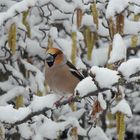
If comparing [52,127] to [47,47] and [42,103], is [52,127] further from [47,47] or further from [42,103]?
[42,103]

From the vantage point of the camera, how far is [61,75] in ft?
11.9

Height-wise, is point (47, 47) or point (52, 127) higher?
point (47, 47)

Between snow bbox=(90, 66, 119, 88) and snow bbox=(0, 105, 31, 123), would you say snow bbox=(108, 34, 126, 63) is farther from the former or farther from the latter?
snow bbox=(0, 105, 31, 123)

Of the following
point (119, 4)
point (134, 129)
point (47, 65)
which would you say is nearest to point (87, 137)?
point (47, 65)

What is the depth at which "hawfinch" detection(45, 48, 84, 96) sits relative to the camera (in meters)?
3.57

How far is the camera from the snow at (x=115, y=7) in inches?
114

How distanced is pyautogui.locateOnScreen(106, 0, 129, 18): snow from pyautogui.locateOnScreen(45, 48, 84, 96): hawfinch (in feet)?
2.26

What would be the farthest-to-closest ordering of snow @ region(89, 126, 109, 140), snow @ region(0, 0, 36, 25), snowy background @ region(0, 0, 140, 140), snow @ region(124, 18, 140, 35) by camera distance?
snow @ region(89, 126, 109, 140), snow @ region(124, 18, 140, 35), snow @ region(0, 0, 36, 25), snowy background @ region(0, 0, 140, 140)

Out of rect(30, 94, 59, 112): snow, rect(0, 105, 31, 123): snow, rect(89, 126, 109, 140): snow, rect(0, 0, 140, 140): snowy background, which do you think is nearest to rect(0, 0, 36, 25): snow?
rect(0, 0, 140, 140): snowy background

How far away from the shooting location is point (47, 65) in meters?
3.66

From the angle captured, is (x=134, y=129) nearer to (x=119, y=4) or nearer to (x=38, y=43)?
(x=38, y=43)

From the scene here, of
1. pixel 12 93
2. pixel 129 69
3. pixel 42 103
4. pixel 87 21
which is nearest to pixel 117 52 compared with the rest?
pixel 129 69

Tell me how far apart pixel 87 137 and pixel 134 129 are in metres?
2.39

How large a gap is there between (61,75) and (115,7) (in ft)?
2.77
